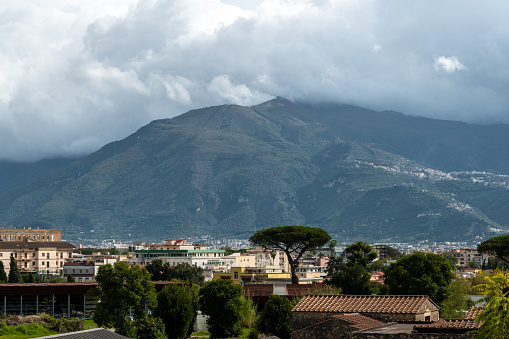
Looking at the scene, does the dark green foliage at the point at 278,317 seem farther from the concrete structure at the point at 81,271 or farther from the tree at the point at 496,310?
the concrete structure at the point at 81,271

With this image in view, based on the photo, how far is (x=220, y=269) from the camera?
18638cm

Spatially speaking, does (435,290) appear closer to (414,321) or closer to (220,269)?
(414,321)

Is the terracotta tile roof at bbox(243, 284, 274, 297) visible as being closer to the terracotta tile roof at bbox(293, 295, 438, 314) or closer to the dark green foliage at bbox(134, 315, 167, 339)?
the dark green foliage at bbox(134, 315, 167, 339)

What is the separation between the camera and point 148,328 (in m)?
57.9

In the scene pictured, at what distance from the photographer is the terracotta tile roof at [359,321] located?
3662 centimetres

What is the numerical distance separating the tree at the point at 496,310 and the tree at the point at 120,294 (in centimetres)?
3485

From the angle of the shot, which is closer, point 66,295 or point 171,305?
point 171,305

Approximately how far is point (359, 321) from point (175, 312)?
26.3 m

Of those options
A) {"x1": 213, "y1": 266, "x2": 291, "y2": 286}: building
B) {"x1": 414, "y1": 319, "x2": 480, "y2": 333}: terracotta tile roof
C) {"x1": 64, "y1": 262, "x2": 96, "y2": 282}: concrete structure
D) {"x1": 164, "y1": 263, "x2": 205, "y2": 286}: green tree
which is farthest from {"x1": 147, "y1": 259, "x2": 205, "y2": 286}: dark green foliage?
{"x1": 414, "y1": 319, "x2": 480, "y2": 333}: terracotta tile roof

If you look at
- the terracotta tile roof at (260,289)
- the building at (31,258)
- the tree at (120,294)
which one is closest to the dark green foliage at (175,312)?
the tree at (120,294)

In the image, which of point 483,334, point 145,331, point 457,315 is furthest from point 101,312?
point 483,334

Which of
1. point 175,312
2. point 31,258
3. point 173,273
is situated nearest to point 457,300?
point 175,312

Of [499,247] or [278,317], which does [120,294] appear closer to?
[278,317]

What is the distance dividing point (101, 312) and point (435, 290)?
2764 cm
